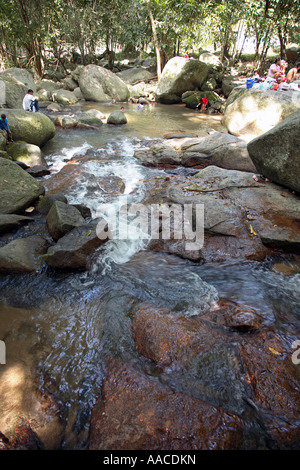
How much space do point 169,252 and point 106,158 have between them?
5.55 m

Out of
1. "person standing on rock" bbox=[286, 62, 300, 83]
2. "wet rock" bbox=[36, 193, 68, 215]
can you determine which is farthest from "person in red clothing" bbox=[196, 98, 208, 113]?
"wet rock" bbox=[36, 193, 68, 215]

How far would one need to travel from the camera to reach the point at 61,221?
449cm

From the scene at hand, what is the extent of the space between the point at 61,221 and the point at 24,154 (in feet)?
14.2

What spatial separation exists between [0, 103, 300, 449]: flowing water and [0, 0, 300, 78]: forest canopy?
16632 mm

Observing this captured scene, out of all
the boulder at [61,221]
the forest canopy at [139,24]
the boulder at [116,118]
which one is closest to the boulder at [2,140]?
the boulder at [61,221]

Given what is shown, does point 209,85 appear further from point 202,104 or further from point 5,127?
point 5,127

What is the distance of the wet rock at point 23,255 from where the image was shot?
3.98 metres

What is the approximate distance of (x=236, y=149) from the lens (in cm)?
764

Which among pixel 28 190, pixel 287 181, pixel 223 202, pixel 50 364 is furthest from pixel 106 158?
pixel 50 364

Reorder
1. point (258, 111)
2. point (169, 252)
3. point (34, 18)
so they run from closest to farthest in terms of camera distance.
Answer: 1. point (169, 252)
2. point (258, 111)
3. point (34, 18)

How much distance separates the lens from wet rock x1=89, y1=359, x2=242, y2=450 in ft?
6.51

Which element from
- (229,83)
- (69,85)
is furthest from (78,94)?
(229,83)

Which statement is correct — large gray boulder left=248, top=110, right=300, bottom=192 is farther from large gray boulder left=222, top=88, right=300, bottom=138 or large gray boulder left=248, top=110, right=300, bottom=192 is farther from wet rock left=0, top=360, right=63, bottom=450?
wet rock left=0, top=360, right=63, bottom=450
